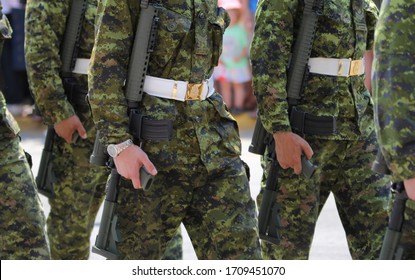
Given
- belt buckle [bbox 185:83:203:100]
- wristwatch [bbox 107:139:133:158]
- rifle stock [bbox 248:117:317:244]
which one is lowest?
rifle stock [bbox 248:117:317:244]

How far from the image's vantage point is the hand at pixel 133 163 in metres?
4.76

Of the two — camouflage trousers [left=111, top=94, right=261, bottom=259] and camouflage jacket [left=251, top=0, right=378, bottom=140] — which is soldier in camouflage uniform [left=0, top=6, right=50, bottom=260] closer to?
camouflage trousers [left=111, top=94, right=261, bottom=259]

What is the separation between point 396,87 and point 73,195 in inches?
114

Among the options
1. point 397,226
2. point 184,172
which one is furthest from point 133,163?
point 397,226

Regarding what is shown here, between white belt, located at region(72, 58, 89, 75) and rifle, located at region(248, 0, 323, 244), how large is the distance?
1.13 m

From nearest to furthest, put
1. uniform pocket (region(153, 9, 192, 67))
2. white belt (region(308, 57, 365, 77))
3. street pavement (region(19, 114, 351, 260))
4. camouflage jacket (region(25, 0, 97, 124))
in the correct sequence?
uniform pocket (region(153, 9, 192, 67)) → white belt (region(308, 57, 365, 77)) → camouflage jacket (region(25, 0, 97, 124)) → street pavement (region(19, 114, 351, 260))

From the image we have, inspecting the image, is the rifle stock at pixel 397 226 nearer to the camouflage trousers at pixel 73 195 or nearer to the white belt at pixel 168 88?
the white belt at pixel 168 88

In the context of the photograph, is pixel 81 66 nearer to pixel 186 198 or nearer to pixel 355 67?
pixel 355 67

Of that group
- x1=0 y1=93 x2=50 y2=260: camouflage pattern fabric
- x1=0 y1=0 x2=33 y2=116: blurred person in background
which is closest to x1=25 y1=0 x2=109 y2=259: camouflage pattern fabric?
x1=0 y1=93 x2=50 y2=260: camouflage pattern fabric

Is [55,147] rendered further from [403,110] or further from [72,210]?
[403,110]

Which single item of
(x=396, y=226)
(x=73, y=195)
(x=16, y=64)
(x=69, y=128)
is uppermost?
(x=396, y=226)

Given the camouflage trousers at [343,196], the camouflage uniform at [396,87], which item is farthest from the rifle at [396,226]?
the camouflage trousers at [343,196]

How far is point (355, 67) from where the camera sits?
18.8 ft

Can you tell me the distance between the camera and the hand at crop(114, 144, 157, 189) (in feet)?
15.6
